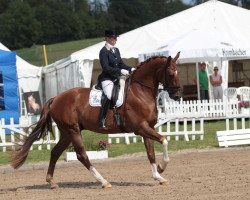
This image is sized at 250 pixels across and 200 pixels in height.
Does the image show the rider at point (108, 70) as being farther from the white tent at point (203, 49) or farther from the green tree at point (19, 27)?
the green tree at point (19, 27)

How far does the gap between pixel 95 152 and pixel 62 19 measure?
272 feet

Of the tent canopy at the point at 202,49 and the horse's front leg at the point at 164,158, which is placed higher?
the tent canopy at the point at 202,49

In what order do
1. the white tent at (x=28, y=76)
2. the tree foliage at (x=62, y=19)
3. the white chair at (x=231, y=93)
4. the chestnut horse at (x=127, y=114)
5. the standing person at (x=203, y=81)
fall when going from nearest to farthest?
1. the chestnut horse at (x=127, y=114)
2. the white chair at (x=231, y=93)
3. the standing person at (x=203, y=81)
4. the white tent at (x=28, y=76)
5. the tree foliage at (x=62, y=19)

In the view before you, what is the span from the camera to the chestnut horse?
12398mm

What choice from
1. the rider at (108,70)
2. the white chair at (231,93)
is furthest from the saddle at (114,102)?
the white chair at (231,93)

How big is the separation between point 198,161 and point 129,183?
3.76m

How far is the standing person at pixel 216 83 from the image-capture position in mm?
26508

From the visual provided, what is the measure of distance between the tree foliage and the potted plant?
245 ft

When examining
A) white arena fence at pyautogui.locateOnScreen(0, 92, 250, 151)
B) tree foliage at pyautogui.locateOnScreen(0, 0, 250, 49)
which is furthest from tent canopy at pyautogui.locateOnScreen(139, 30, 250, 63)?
tree foliage at pyautogui.locateOnScreen(0, 0, 250, 49)

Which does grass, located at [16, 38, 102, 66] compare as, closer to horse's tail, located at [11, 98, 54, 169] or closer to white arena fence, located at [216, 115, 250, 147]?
white arena fence, located at [216, 115, 250, 147]

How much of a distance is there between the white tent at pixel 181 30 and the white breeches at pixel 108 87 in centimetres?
1490

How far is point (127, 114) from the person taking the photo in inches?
494

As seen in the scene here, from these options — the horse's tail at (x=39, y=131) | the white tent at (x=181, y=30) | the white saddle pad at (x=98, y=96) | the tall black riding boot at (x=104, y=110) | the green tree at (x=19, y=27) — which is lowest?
the horse's tail at (x=39, y=131)

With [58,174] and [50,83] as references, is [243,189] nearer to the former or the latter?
[58,174]
